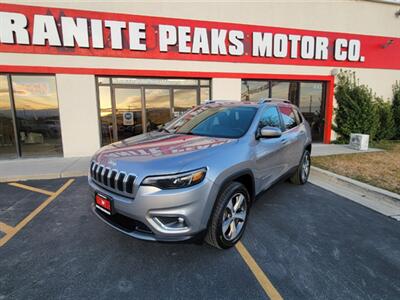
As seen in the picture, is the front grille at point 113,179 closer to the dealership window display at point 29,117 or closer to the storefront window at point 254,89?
the dealership window display at point 29,117

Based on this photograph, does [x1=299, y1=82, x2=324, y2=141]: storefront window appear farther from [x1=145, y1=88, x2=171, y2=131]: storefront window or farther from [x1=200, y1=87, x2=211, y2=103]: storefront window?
[x1=145, y1=88, x2=171, y2=131]: storefront window

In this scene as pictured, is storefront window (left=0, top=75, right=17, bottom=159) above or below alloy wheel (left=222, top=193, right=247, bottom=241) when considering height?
above

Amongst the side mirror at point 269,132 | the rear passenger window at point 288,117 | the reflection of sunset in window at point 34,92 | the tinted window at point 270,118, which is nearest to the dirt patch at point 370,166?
the rear passenger window at point 288,117

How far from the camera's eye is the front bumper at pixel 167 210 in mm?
2254

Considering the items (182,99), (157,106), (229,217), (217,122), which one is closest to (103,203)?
(229,217)

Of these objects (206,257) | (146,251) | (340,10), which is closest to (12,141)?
(146,251)

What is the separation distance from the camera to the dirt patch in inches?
204

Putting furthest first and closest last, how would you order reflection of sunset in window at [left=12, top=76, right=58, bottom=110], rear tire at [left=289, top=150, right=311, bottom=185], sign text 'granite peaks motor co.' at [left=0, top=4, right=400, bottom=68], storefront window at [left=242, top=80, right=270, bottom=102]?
storefront window at [left=242, top=80, right=270, bottom=102] < reflection of sunset in window at [left=12, top=76, right=58, bottom=110] < sign text 'granite peaks motor co.' at [left=0, top=4, right=400, bottom=68] < rear tire at [left=289, top=150, right=311, bottom=185]

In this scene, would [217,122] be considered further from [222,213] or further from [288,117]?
[288,117]

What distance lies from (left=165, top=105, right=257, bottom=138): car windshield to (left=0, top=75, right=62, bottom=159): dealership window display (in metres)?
6.04

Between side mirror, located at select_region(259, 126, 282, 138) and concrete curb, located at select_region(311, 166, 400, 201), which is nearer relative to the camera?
side mirror, located at select_region(259, 126, 282, 138)

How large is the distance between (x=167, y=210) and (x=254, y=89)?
8.48 metres

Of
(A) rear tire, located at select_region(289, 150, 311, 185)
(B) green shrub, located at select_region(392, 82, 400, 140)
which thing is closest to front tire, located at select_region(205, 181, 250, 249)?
(A) rear tire, located at select_region(289, 150, 311, 185)

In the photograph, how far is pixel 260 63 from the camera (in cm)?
932
